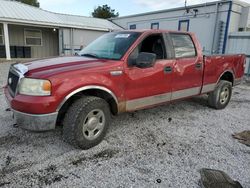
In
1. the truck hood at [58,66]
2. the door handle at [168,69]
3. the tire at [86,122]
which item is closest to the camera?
the truck hood at [58,66]

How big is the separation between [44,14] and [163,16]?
9.51m

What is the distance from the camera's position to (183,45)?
4.47m

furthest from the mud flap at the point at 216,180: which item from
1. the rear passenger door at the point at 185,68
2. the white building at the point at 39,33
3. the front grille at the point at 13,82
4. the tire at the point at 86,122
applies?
the white building at the point at 39,33

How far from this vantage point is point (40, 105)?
270cm

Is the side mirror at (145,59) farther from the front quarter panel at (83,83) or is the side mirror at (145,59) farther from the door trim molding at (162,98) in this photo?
the door trim molding at (162,98)

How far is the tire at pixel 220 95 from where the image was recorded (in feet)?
17.4

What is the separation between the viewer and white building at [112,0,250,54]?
38.8 feet

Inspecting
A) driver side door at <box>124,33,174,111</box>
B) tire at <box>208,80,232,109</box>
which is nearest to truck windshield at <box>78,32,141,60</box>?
driver side door at <box>124,33,174,111</box>

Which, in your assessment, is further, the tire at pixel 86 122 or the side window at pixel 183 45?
the side window at pixel 183 45

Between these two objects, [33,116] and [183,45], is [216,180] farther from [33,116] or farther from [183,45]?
[183,45]

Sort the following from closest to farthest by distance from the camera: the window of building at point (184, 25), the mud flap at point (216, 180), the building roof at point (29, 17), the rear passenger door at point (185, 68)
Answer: the mud flap at point (216, 180)
the rear passenger door at point (185, 68)
the window of building at point (184, 25)
the building roof at point (29, 17)

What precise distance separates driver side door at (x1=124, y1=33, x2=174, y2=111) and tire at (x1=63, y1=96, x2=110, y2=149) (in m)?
0.52

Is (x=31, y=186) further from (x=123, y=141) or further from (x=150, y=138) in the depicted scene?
(x=150, y=138)

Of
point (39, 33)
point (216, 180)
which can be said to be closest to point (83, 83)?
point (216, 180)
